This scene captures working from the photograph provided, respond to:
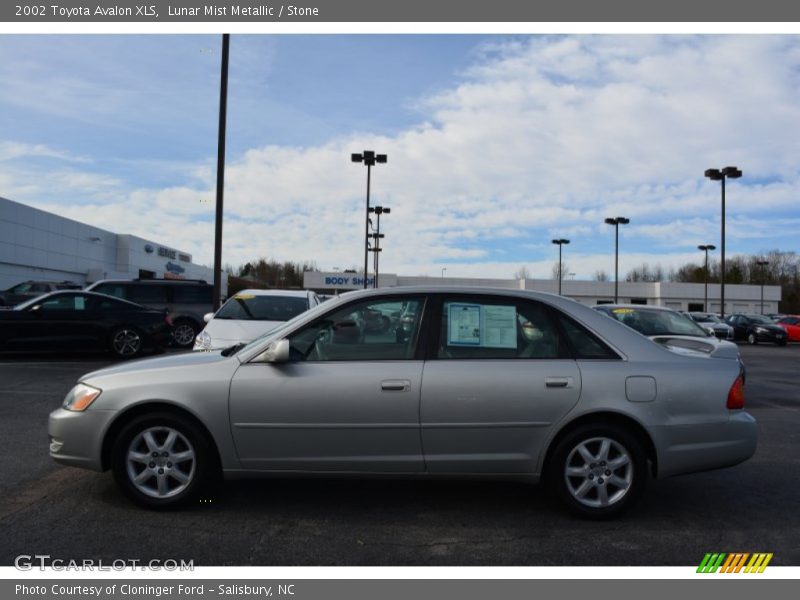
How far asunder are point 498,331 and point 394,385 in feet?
2.83

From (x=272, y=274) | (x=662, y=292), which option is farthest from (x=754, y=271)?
(x=272, y=274)

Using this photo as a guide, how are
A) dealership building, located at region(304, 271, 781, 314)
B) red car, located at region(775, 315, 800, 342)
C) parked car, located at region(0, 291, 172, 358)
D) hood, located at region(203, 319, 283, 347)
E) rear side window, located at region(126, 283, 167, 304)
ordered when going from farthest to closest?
dealership building, located at region(304, 271, 781, 314)
red car, located at region(775, 315, 800, 342)
rear side window, located at region(126, 283, 167, 304)
parked car, located at region(0, 291, 172, 358)
hood, located at region(203, 319, 283, 347)

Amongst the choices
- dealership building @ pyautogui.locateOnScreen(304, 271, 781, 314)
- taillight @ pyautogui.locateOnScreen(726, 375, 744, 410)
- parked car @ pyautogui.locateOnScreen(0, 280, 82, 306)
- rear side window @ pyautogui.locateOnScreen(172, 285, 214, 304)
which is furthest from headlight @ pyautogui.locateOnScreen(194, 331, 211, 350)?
dealership building @ pyautogui.locateOnScreen(304, 271, 781, 314)

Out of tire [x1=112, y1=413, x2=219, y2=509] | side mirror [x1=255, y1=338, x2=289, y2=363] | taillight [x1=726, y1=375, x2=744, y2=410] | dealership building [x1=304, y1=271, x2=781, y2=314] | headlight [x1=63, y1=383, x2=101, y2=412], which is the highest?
dealership building [x1=304, y1=271, x2=781, y2=314]

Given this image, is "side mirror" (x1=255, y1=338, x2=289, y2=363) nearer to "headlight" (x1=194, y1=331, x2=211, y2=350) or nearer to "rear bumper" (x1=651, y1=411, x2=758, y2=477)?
"rear bumper" (x1=651, y1=411, x2=758, y2=477)

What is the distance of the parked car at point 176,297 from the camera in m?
17.6

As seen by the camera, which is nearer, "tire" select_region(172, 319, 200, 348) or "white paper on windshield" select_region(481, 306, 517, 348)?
"white paper on windshield" select_region(481, 306, 517, 348)

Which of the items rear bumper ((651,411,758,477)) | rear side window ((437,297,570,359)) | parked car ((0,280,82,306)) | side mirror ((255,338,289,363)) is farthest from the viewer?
parked car ((0,280,82,306))

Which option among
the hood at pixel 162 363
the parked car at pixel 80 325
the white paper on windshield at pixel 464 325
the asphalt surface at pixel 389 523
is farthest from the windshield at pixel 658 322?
the parked car at pixel 80 325

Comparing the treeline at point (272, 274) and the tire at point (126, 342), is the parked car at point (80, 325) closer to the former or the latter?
the tire at point (126, 342)

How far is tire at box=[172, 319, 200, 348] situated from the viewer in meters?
17.6

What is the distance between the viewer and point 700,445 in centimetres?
447

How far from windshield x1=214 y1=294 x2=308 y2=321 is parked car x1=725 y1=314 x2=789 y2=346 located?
25.7 meters

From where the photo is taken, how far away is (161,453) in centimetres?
444
